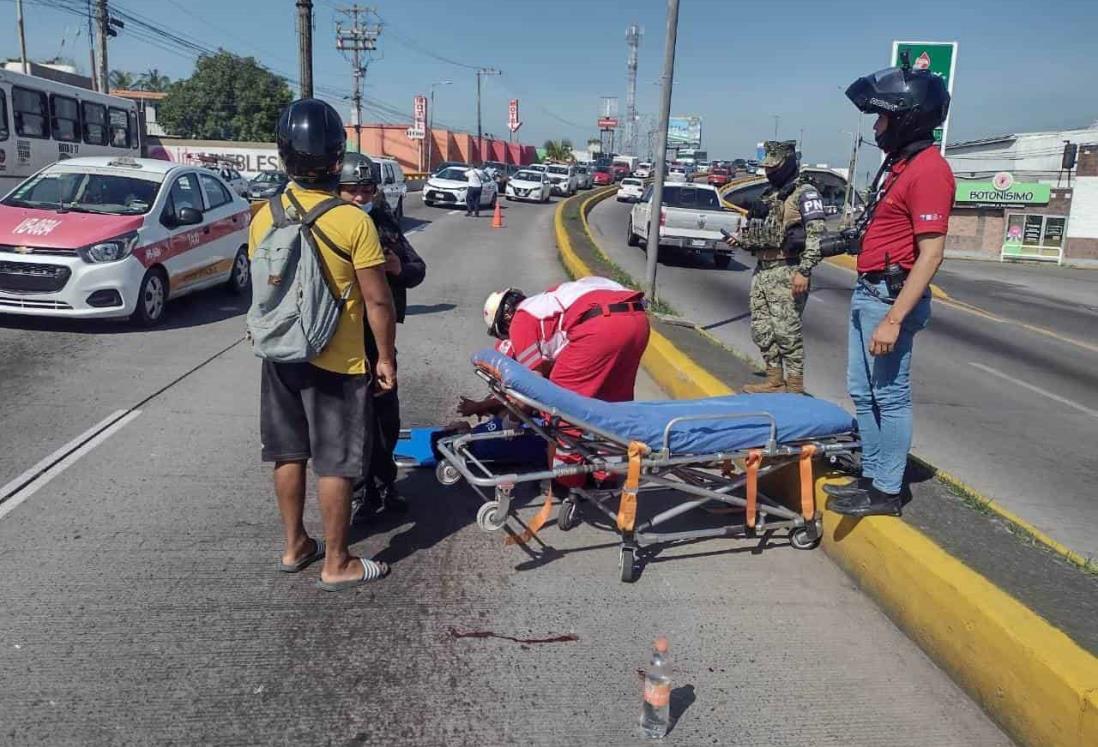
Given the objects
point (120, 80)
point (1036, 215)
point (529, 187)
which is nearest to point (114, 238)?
point (529, 187)

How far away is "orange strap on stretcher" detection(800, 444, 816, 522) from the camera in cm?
434

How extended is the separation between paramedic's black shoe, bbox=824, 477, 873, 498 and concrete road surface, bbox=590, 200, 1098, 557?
1588 mm

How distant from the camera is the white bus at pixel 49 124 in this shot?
16.1m

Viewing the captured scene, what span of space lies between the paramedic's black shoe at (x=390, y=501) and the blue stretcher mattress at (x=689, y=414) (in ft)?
3.01

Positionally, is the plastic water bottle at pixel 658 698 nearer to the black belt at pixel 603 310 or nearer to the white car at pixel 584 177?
the black belt at pixel 603 310

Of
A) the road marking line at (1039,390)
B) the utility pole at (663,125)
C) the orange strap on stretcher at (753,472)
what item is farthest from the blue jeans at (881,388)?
the utility pole at (663,125)

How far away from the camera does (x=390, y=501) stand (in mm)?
4707

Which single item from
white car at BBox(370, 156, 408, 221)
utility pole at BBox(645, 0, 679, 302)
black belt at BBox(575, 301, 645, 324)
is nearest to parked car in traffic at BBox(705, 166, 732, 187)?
white car at BBox(370, 156, 408, 221)

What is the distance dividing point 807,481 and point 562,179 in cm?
4627

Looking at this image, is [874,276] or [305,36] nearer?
[874,276]

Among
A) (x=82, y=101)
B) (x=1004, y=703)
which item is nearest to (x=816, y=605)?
(x=1004, y=703)

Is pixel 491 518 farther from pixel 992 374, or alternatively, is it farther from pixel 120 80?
pixel 120 80

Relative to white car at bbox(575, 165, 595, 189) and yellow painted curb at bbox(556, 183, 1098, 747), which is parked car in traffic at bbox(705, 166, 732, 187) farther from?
yellow painted curb at bbox(556, 183, 1098, 747)

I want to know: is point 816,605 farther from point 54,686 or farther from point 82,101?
point 82,101
